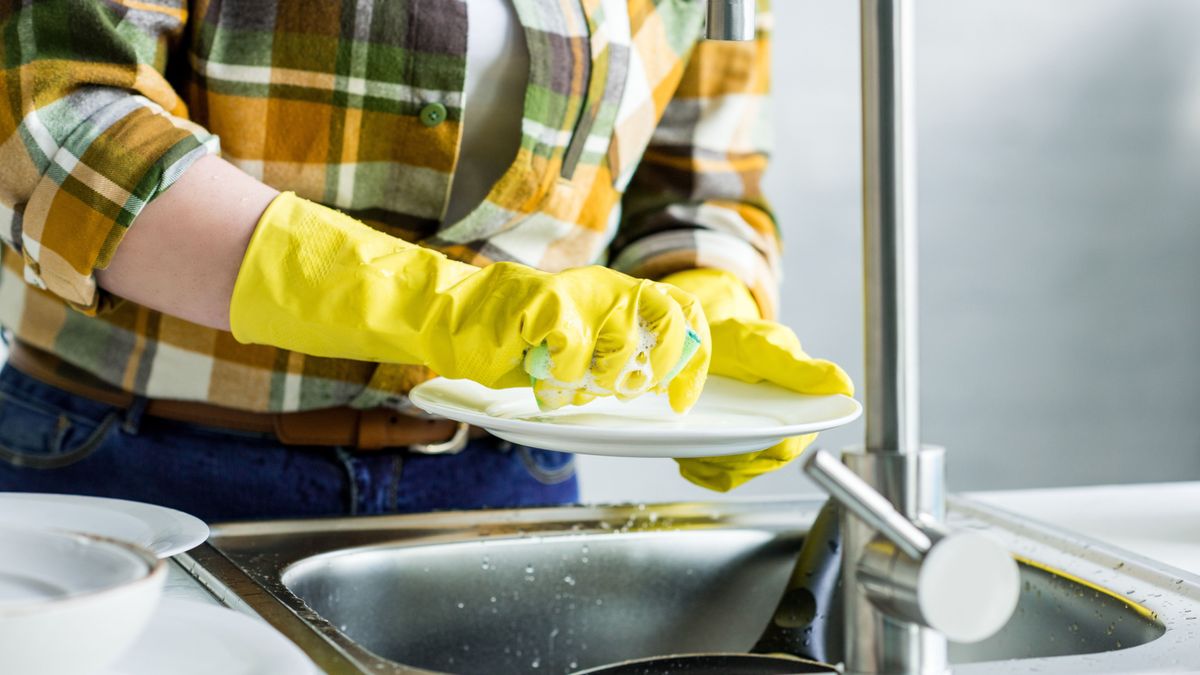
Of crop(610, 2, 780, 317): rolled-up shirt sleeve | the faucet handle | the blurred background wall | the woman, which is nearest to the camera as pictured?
the faucet handle

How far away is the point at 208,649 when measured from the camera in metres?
0.57

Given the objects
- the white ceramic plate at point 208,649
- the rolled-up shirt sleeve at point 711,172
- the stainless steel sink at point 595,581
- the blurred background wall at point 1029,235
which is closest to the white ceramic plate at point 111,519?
the stainless steel sink at point 595,581

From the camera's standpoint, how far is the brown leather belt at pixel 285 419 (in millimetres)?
1104

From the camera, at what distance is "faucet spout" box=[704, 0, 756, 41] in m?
0.65

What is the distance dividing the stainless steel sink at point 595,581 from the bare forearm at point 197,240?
0.16 metres

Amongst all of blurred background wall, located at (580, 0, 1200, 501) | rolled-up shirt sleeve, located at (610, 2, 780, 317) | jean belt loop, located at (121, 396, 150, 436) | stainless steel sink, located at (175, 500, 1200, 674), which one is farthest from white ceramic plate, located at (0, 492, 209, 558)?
blurred background wall, located at (580, 0, 1200, 501)

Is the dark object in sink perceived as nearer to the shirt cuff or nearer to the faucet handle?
the faucet handle

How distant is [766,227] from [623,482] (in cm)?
134

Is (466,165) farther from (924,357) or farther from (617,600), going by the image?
(924,357)

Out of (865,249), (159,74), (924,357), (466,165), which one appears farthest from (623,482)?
(865,249)

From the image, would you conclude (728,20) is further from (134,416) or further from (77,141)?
(134,416)

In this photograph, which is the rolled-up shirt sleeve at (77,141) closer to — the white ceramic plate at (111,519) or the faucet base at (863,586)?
the white ceramic plate at (111,519)

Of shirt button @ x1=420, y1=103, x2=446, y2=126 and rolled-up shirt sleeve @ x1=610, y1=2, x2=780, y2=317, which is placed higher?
shirt button @ x1=420, y1=103, x2=446, y2=126

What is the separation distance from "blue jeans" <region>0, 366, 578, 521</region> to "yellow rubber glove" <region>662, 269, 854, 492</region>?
0.27 metres
